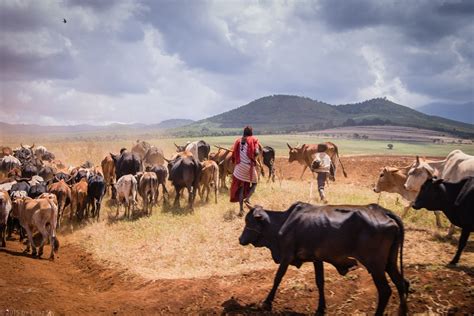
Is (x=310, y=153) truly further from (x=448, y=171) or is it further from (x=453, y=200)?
(x=453, y=200)

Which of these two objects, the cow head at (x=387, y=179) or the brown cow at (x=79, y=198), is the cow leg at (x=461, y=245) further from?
the brown cow at (x=79, y=198)

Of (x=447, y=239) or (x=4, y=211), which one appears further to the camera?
(x=4, y=211)

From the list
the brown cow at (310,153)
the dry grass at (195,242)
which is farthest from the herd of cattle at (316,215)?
the brown cow at (310,153)

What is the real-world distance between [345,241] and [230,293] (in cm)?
240

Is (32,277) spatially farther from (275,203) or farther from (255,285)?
(275,203)

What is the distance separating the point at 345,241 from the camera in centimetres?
553

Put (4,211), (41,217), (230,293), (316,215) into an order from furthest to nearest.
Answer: (4,211)
(41,217)
(230,293)
(316,215)

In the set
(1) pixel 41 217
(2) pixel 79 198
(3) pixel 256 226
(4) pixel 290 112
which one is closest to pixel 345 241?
(3) pixel 256 226

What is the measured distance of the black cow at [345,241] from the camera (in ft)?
17.7

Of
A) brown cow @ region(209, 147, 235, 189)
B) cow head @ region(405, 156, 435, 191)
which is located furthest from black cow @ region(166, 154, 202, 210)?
cow head @ region(405, 156, 435, 191)

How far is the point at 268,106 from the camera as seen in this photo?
18588 centimetres

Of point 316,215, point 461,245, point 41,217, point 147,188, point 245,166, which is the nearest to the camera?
point 316,215

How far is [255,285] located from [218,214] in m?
5.44

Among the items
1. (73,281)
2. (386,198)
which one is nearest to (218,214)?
(73,281)
